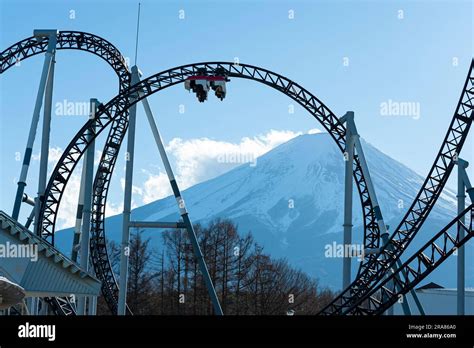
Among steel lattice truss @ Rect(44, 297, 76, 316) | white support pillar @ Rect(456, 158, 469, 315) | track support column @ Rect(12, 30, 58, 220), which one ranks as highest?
track support column @ Rect(12, 30, 58, 220)

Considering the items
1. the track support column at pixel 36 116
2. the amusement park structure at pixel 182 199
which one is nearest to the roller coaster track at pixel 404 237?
the amusement park structure at pixel 182 199

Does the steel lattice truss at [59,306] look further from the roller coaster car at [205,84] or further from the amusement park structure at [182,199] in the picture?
the roller coaster car at [205,84]

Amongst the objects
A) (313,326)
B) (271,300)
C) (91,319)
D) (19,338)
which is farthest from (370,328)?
(271,300)

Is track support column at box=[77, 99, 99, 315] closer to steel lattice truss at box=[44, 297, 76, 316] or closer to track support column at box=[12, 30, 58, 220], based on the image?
steel lattice truss at box=[44, 297, 76, 316]

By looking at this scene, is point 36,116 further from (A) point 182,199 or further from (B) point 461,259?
(B) point 461,259

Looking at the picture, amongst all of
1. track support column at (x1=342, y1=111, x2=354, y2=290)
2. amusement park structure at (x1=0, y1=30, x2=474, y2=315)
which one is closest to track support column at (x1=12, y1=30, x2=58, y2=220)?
amusement park structure at (x1=0, y1=30, x2=474, y2=315)

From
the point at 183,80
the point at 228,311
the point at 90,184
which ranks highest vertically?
the point at 183,80

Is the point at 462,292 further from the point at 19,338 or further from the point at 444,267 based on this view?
the point at 444,267

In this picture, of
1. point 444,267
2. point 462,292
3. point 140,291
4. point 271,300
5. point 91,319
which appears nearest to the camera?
point 91,319
